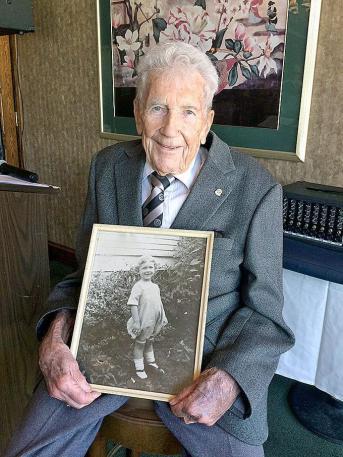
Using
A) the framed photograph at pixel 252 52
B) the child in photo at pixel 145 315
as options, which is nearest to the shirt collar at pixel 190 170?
the child in photo at pixel 145 315

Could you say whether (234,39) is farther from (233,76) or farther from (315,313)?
(315,313)

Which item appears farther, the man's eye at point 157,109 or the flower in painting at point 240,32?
the flower in painting at point 240,32

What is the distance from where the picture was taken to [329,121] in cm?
164

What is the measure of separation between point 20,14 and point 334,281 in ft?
7.17

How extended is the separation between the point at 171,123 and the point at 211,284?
1.27ft

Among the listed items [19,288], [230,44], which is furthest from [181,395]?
[230,44]

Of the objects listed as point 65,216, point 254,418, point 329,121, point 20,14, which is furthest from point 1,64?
point 254,418

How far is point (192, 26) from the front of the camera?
1.94m

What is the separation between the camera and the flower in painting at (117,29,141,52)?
7.14 ft

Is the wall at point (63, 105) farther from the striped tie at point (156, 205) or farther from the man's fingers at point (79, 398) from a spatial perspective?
the man's fingers at point (79, 398)

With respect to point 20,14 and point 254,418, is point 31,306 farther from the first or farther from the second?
point 20,14

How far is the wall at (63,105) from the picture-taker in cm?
248

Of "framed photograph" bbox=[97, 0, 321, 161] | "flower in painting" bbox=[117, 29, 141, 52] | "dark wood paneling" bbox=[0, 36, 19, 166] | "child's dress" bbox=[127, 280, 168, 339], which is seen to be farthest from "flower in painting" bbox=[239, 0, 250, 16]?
"dark wood paneling" bbox=[0, 36, 19, 166]

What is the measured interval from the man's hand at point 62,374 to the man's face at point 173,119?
48 centimetres
